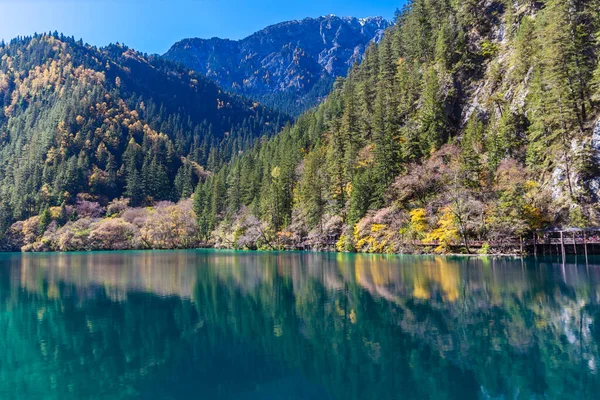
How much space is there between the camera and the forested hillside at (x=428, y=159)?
45656mm

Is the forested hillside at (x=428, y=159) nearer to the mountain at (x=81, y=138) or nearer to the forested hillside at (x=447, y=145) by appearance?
the forested hillside at (x=447, y=145)

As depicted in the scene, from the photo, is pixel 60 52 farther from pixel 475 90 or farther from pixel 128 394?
pixel 128 394

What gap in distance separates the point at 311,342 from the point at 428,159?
175ft

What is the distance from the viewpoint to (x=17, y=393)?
9945 mm

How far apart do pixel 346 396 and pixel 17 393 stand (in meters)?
8.40

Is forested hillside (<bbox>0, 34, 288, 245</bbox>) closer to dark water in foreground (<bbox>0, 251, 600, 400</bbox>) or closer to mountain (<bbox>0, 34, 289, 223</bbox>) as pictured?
mountain (<bbox>0, 34, 289, 223</bbox>)

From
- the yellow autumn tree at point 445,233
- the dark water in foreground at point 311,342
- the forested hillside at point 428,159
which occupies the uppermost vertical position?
the forested hillside at point 428,159

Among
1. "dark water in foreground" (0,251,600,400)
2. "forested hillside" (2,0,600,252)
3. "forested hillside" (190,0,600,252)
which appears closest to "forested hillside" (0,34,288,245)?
"forested hillside" (2,0,600,252)

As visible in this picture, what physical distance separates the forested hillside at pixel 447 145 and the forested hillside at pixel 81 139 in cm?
4509

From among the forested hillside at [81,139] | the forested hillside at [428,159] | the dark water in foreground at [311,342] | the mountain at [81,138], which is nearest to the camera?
the dark water in foreground at [311,342]

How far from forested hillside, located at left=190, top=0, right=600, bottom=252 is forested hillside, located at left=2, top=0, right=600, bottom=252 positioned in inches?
8.6

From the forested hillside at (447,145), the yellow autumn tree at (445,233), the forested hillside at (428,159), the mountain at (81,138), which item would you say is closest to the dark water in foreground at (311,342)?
the yellow autumn tree at (445,233)

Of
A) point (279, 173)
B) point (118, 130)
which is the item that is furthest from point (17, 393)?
→ point (118, 130)

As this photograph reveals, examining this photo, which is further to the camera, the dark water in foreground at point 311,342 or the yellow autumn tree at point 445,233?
the yellow autumn tree at point 445,233
